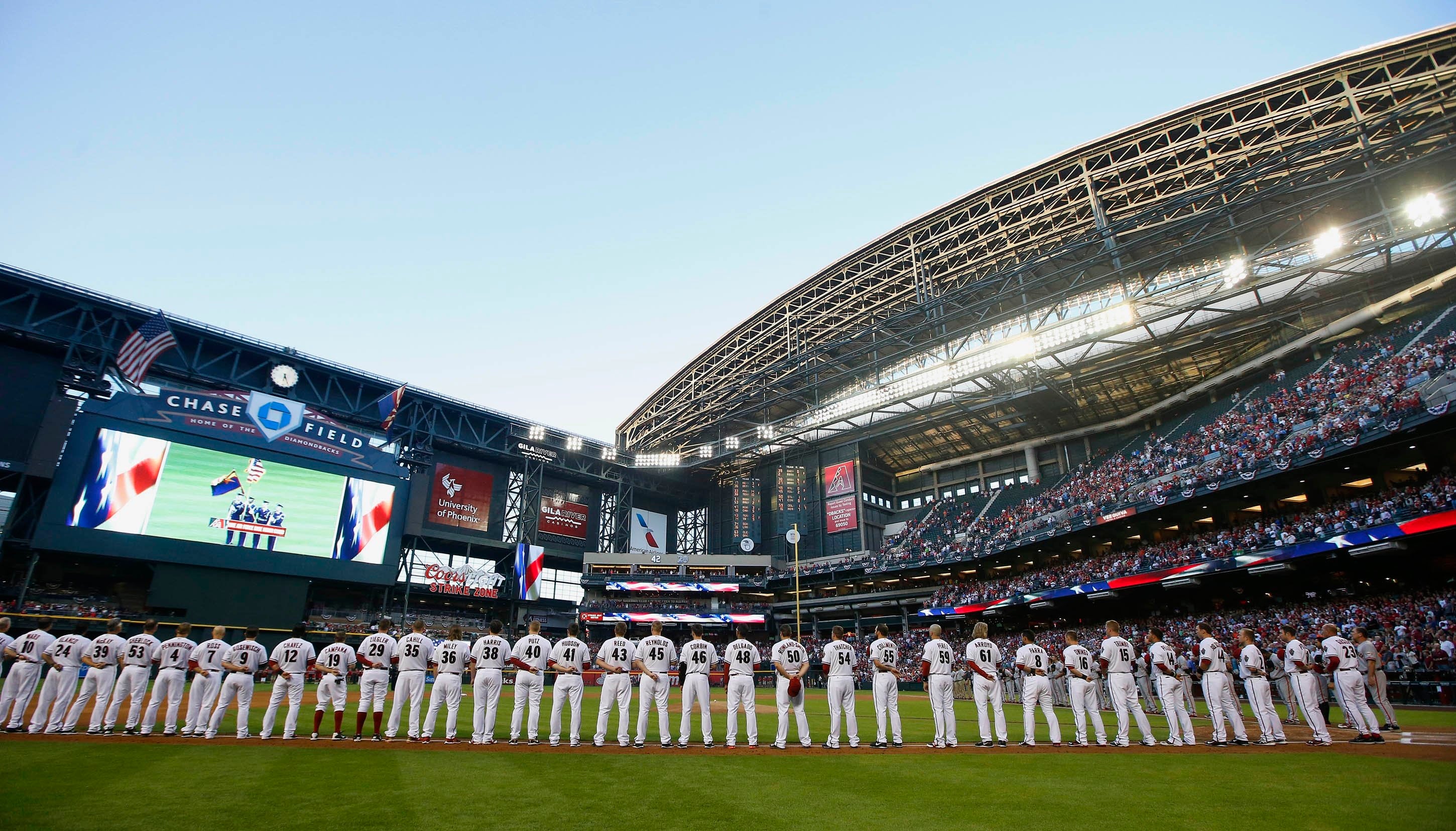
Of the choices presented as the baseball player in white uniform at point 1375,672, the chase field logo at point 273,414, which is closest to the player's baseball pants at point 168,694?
Result: the baseball player in white uniform at point 1375,672

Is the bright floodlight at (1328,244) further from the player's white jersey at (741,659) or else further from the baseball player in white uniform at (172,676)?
the baseball player in white uniform at (172,676)

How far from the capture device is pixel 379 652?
1147cm

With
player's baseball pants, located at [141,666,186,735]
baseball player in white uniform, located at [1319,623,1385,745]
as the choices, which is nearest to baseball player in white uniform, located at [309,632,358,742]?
player's baseball pants, located at [141,666,186,735]

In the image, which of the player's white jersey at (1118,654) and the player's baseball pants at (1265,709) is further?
the player's white jersey at (1118,654)

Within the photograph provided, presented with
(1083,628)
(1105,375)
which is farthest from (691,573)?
(1105,375)

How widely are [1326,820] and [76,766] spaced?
493 inches

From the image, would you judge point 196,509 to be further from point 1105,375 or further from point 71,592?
point 1105,375

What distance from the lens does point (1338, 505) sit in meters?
27.9

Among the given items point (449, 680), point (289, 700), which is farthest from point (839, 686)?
point (289, 700)

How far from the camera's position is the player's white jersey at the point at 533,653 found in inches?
444

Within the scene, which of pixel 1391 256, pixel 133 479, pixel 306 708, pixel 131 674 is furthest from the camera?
pixel 133 479

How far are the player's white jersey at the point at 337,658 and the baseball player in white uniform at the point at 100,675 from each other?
326 cm

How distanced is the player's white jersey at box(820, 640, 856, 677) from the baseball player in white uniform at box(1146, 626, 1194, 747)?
15.3 ft

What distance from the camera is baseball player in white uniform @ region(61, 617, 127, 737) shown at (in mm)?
11547
